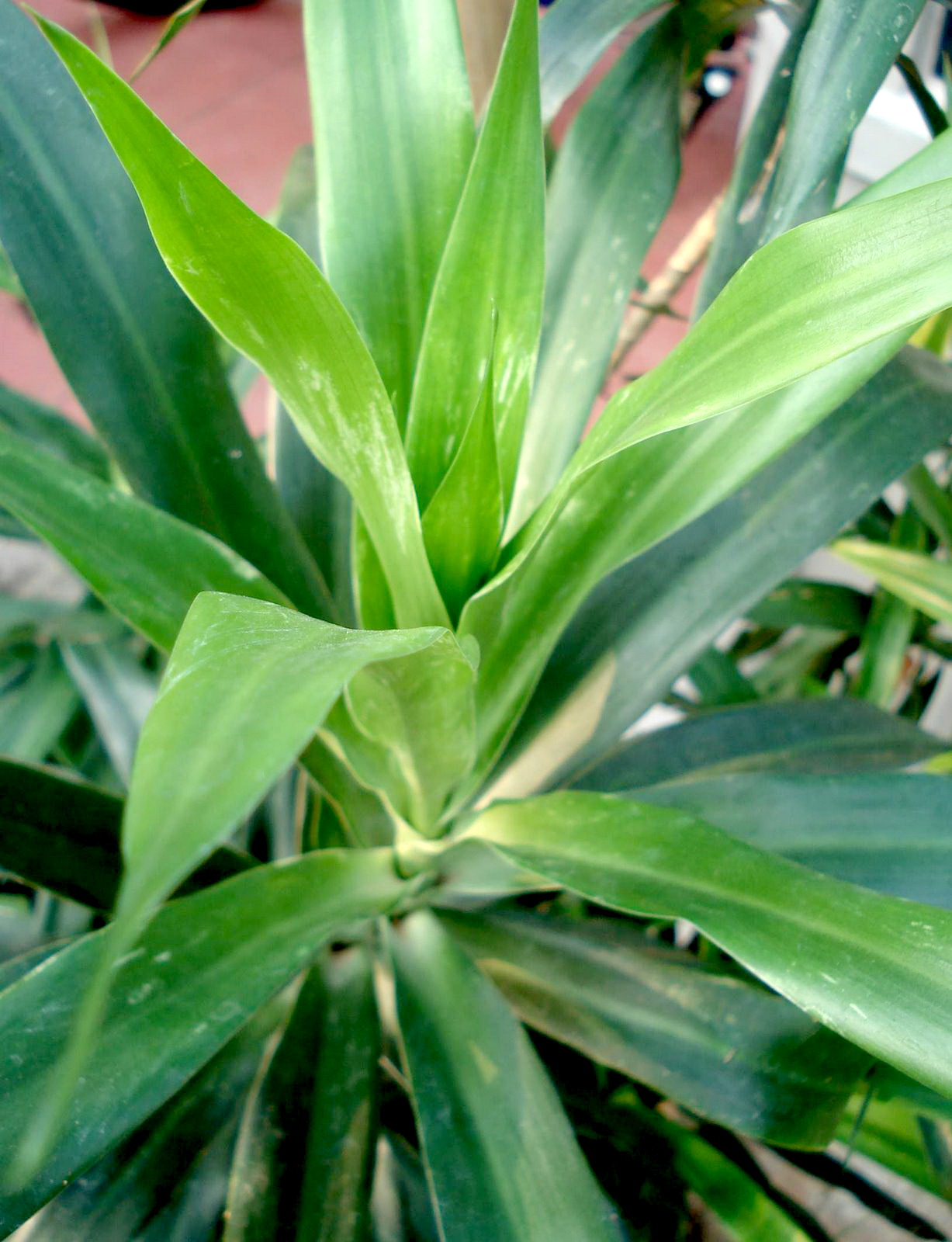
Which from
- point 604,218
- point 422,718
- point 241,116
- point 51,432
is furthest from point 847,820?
point 241,116

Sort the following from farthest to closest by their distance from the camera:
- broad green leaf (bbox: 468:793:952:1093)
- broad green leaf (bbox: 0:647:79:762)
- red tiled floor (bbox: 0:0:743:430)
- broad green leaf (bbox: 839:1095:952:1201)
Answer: red tiled floor (bbox: 0:0:743:430), broad green leaf (bbox: 0:647:79:762), broad green leaf (bbox: 839:1095:952:1201), broad green leaf (bbox: 468:793:952:1093)

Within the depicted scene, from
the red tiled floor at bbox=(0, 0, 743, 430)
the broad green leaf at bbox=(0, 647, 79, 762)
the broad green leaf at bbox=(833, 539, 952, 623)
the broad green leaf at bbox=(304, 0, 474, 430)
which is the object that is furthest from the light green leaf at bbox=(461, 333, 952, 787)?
the red tiled floor at bbox=(0, 0, 743, 430)

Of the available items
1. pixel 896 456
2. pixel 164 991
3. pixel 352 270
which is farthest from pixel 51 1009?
pixel 896 456

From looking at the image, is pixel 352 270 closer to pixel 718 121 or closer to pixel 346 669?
pixel 346 669

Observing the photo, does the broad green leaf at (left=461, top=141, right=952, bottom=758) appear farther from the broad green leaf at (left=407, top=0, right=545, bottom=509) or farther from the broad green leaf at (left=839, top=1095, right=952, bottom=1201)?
the broad green leaf at (left=839, top=1095, right=952, bottom=1201)

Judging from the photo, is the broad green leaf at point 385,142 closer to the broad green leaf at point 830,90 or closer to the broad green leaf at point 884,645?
the broad green leaf at point 830,90
